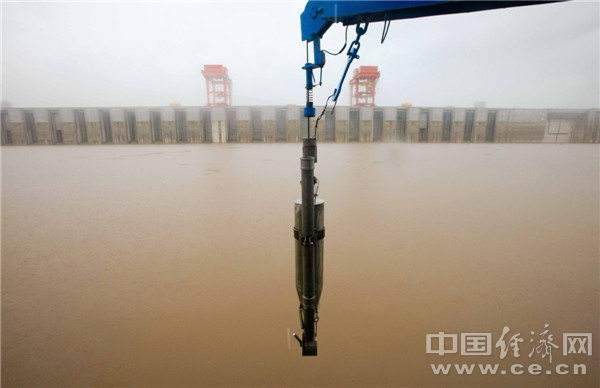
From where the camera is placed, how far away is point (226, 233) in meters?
4.75

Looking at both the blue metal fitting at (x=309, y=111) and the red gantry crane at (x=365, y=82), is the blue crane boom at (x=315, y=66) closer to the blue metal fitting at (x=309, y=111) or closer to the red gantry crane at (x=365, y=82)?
the blue metal fitting at (x=309, y=111)

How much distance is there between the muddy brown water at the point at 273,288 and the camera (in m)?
2.19

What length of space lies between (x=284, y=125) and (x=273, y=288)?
29.4 m

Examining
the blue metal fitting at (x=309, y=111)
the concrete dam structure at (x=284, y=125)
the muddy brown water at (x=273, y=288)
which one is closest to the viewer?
the blue metal fitting at (x=309, y=111)

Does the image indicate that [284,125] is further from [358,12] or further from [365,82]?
[358,12]

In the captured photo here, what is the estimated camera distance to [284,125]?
102ft

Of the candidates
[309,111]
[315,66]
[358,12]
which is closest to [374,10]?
[358,12]

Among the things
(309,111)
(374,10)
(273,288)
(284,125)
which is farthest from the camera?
(284,125)

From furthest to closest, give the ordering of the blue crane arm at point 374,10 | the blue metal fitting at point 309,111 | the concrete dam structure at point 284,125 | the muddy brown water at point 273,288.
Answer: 1. the concrete dam structure at point 284,125
2. the muddy brown water at point 273,288
3. the blue metal fitting at point 309,111
4. the blue crane arm at point 374,10

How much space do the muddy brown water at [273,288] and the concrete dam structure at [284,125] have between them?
24.7m

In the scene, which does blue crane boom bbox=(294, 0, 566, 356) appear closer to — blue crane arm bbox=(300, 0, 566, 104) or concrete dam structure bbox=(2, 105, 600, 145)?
blue crane arm bbox=(300, 0, 566, 104)

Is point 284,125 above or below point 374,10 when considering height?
above

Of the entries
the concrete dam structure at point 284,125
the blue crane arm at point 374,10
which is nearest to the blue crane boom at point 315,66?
the blue crane arm at point 374,10

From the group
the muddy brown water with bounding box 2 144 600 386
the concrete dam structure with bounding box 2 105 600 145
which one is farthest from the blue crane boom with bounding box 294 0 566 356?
the concrete dam structure with bounding box 2 105 600 145
